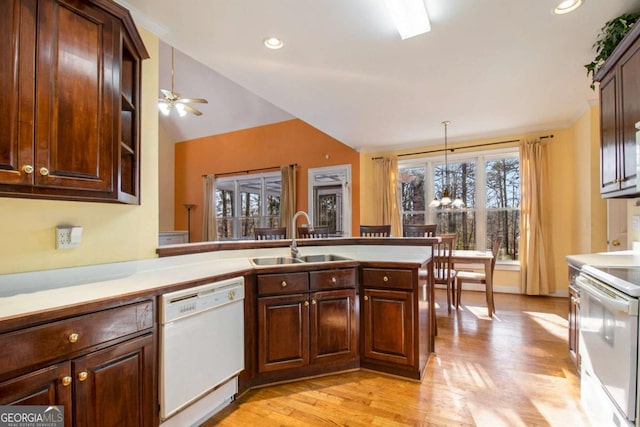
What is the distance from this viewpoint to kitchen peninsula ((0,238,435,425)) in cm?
110

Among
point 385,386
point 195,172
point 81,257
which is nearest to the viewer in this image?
point 81,257

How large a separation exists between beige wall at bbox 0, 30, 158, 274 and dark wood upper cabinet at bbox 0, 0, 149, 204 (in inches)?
11.5

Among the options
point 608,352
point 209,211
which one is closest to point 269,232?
point 608,352

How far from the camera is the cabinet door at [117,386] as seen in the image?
1192 millimetres

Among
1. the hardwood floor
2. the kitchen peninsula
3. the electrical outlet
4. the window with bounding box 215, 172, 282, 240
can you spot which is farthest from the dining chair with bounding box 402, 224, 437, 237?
the window with bounding box 215, 172, 282, 240

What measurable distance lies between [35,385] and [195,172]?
697 cm

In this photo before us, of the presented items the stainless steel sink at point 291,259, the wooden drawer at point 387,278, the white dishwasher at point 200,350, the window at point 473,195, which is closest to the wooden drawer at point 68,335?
the white dishwasher at point 200,350

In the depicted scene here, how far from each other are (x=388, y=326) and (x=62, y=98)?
2314mm

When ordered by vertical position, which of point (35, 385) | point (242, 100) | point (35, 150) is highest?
point (242, 100)

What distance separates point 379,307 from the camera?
2.23 meters

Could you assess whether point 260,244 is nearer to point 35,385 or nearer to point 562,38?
point 35,385

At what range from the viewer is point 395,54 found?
8.64 feet

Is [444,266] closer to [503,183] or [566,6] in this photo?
[503,183]

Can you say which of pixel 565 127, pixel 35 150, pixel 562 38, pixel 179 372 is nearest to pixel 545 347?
pixel 562 38
